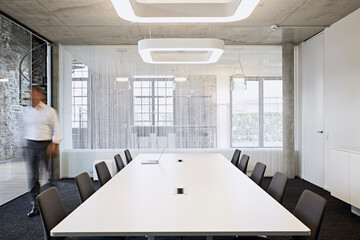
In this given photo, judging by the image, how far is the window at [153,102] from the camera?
273 inches

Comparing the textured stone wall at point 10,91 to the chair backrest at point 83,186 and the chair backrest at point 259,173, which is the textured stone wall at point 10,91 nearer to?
the chair backrest at point 83,186

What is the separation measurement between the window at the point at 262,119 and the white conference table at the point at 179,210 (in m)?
3.80

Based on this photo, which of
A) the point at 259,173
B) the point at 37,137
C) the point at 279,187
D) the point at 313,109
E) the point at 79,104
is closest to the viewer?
the point at 279,187

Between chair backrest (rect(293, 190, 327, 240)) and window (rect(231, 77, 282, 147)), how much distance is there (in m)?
4.66

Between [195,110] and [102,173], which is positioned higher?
[195,110]

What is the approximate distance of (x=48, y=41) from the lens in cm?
650

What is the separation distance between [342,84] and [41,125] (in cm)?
502

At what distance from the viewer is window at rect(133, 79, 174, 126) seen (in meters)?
6.92

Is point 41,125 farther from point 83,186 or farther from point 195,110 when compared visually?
point 195,110

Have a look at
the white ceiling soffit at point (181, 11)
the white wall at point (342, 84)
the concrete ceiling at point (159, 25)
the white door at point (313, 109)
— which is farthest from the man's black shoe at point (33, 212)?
the white door at point (313, 109)

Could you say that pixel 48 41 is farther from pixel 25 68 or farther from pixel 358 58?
pixel 358 58

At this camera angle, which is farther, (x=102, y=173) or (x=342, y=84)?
(x=342, y=84)

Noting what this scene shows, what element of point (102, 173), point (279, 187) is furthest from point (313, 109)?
point (102, 173)

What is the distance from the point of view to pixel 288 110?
6680 mm
